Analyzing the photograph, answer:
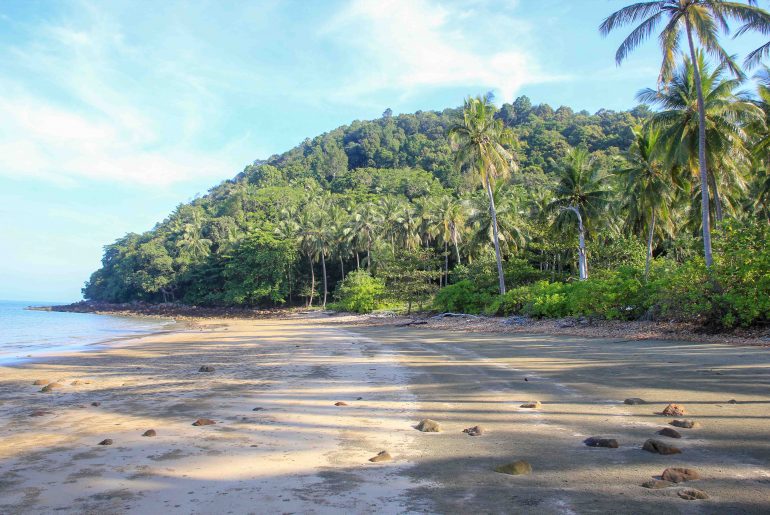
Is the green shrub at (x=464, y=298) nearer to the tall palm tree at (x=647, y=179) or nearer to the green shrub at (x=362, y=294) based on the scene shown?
the tall palm tree at (x=647, y=179)

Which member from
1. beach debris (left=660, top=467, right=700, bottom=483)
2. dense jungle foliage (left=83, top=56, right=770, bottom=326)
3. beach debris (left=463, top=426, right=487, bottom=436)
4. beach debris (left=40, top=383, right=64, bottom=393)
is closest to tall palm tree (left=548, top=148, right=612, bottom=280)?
dense jungle foliage (left=83, top=56, right=770, bottom=326)

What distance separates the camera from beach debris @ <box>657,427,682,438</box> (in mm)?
4414

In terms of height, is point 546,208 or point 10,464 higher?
point 546,208

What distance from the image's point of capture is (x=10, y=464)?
448 centimetres

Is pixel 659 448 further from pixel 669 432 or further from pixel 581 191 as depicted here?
pixel 581 191

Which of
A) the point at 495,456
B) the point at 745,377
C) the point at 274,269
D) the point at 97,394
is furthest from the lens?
the point at 274,269

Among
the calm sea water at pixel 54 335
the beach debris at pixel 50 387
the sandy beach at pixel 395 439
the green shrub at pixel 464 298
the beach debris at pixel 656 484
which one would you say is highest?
the green shrub at pixel 464 298

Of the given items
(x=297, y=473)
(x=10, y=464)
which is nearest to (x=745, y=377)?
(x=297, y=473)

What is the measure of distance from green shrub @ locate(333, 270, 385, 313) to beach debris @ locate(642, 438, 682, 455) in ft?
128

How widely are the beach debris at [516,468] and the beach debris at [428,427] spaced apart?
1.30 m

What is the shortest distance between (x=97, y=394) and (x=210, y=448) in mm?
4953

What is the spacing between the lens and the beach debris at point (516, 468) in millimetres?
3719

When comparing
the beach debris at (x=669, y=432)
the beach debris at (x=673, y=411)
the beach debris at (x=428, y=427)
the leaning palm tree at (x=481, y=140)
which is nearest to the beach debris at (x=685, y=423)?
the beach debris at (x=669, y=432)

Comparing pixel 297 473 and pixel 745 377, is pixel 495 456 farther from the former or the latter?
pixel 745 377
